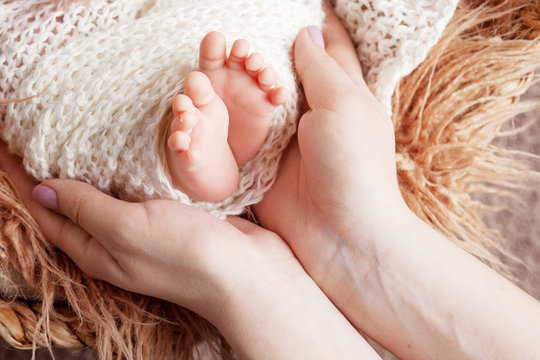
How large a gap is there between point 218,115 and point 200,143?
0.13 feet

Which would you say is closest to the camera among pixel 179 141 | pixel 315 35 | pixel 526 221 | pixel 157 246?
pixel 179 141

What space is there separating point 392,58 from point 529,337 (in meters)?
0.44

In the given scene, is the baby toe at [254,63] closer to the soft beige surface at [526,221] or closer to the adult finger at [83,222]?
the adult finger at [83,222]

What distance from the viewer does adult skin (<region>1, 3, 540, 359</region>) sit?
2.10ft

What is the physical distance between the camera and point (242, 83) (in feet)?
1.99

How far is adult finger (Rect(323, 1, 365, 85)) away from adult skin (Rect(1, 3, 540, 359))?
97 millimetres

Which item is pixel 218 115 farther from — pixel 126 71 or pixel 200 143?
pixel 126 71

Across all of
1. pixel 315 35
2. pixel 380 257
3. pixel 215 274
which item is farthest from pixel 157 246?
pixel 315 35

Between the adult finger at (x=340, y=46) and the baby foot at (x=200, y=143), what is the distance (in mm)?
271

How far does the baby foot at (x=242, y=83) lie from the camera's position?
1.93 feet

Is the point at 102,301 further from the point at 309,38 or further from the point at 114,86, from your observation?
the point at 309,38

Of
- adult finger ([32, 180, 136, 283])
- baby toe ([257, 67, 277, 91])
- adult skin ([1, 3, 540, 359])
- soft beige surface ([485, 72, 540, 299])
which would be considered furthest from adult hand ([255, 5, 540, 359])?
soft beige surface ([485, 72, 540, 299])

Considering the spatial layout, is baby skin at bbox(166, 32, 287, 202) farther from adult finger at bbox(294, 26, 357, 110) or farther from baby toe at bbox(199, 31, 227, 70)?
adult finger at bbox(294, 26, 357, 110)

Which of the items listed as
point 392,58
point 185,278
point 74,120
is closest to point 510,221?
point 392,58
